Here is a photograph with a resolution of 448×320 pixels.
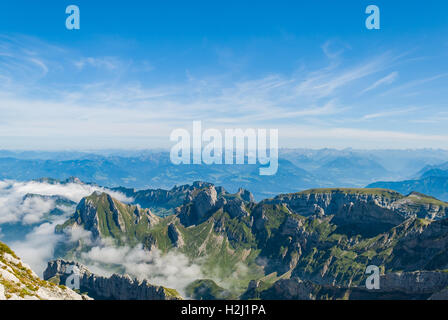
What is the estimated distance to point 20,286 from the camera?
42.9 metres

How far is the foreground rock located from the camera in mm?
37978

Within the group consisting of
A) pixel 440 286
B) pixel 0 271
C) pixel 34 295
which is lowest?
pixel 440 286

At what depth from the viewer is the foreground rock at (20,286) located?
37978 millimetres
